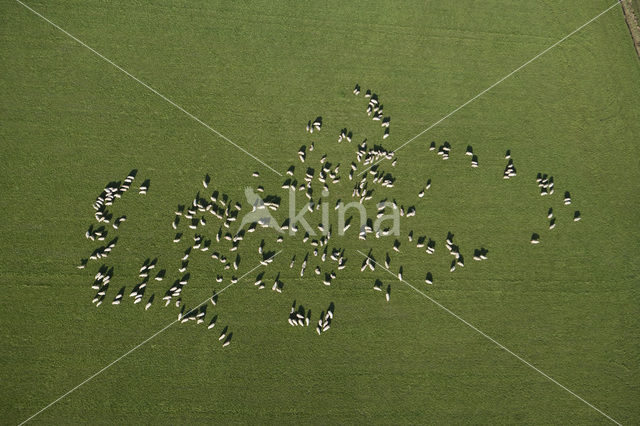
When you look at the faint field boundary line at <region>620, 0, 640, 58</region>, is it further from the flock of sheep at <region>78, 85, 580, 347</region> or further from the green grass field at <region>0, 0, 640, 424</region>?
the flock of sheep at <region>78, 85, 580, 347</region>

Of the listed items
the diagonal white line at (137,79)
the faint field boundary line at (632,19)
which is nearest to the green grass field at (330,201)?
the diagonal white line at (137,79)

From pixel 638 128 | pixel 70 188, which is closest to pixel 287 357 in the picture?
pixel 70 188

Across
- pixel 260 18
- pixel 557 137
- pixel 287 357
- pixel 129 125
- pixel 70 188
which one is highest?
pixel 260 18

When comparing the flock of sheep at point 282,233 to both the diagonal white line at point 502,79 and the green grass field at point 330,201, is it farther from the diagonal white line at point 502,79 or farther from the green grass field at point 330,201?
the diagonal white line at point 502,79

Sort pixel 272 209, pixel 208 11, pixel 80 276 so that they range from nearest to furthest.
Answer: pixel 80 276
pixel 272 209
pixel 208 11

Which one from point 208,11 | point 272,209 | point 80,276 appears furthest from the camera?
point 208,11

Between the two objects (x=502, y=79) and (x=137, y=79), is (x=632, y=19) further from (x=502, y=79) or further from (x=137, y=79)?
(x=137, y=79)

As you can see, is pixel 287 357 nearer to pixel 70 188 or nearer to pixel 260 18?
pixel 70 188
